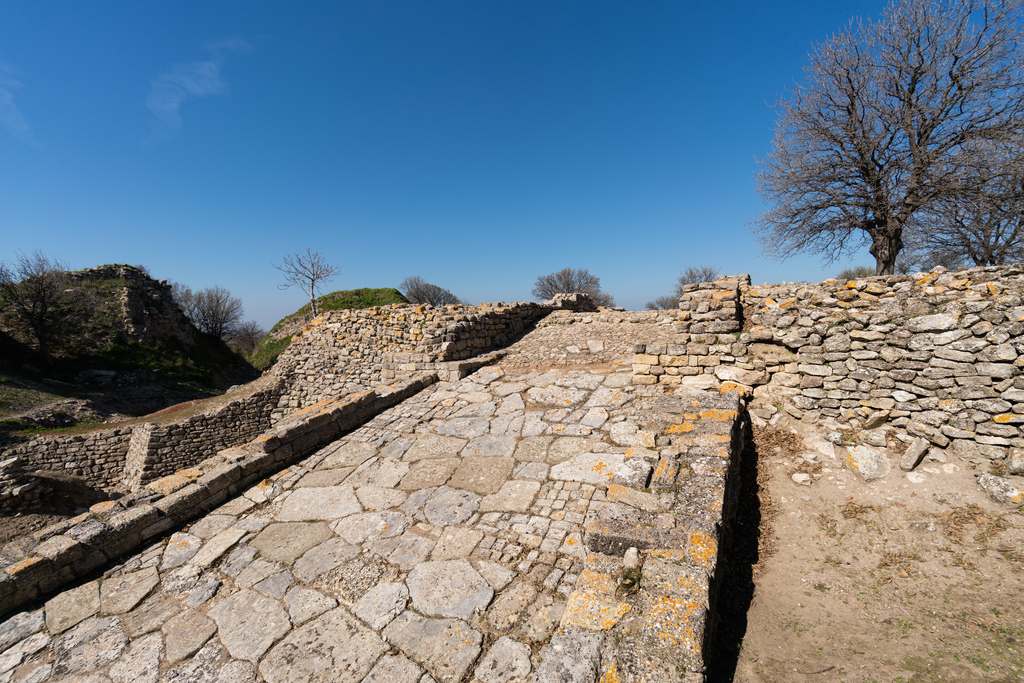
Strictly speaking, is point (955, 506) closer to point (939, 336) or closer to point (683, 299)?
point (939, 336)

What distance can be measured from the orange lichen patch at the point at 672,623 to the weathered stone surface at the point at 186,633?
318 cm

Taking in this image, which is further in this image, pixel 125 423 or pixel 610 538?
pixel 125 423

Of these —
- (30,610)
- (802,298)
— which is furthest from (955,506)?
(30,610)

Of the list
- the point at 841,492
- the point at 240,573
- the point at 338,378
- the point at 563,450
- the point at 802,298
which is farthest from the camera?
the point at 338,378

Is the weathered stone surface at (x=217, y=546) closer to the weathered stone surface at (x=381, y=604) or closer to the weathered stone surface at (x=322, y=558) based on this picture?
the weathered stone surface at (x=322, y=558)

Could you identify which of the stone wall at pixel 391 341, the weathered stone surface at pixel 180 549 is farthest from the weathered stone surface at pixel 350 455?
the stone wall at pixel 391 341

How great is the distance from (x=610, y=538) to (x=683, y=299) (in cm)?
458

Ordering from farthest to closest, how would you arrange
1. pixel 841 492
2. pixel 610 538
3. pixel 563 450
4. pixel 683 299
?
1. pixel 683 299
2. pixel 563 450
3. pixel 841 492
4. pixel 610 538

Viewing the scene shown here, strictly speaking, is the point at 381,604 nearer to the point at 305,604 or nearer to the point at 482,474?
the point at 305,604

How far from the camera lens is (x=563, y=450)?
4562 mm

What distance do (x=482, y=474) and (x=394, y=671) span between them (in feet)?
7.08

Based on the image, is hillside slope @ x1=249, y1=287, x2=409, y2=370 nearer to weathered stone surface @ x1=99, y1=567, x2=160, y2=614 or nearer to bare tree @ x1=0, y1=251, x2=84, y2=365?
bare tree @ x1=0, y1=251, x2=84, y2=365

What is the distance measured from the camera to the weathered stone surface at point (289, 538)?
3588mm

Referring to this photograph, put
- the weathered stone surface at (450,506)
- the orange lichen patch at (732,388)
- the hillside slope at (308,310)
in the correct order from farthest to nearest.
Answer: the hillside slope at (308,310) → the orange lichen patch at (732,388) → the weathered stone surface at (450,506)
